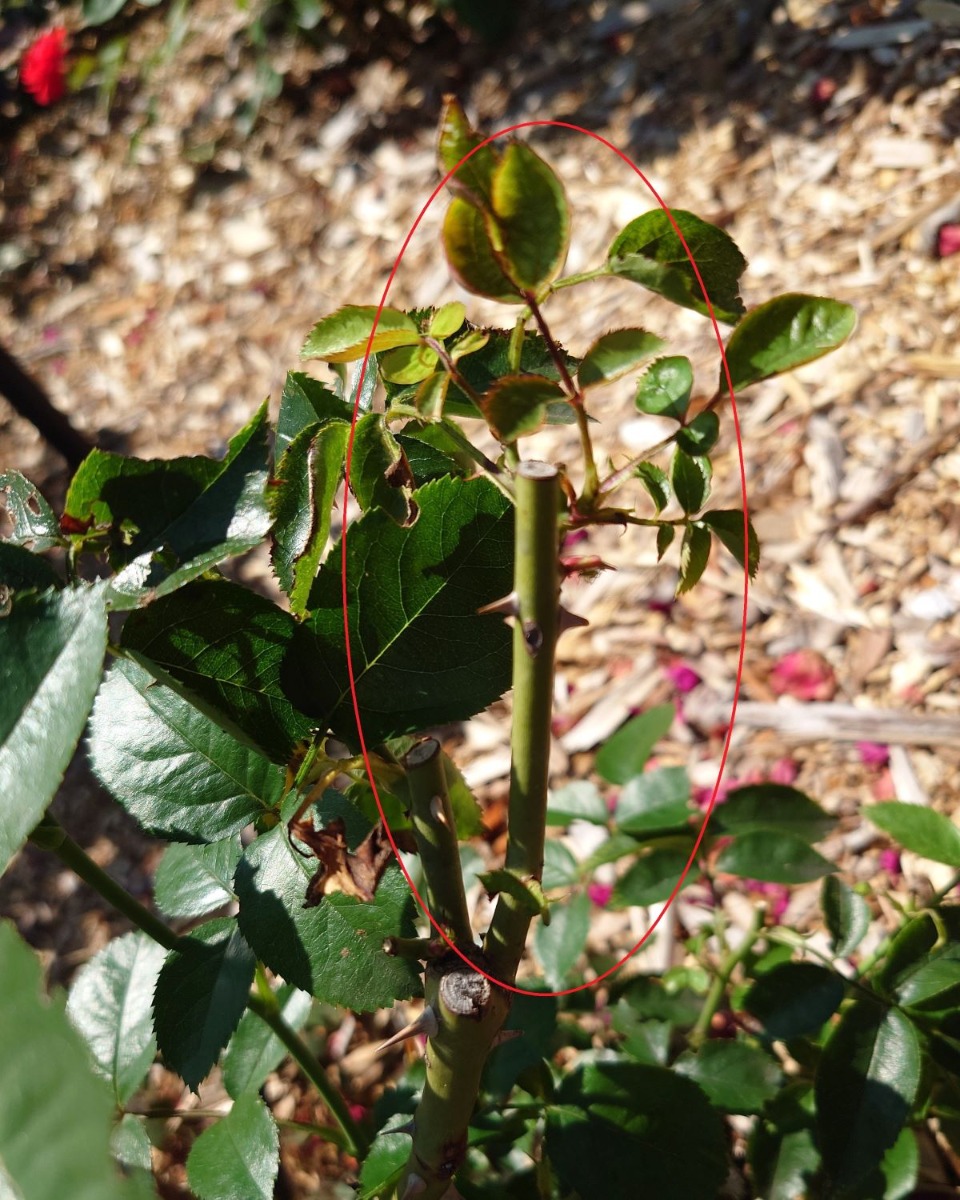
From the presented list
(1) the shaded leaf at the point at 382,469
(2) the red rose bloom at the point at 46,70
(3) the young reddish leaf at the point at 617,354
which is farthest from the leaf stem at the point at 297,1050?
(2) the red rose bloom at the point at 46,70

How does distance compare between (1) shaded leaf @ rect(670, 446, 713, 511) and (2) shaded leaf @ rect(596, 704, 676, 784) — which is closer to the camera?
(1) shaded leaf @ rect(670, 446, 713, 511)

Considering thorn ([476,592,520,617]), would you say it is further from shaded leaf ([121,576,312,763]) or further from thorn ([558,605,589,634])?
shaded leaf ([121,576,312,763])

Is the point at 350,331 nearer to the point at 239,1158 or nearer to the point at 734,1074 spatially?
the point at 239,1158

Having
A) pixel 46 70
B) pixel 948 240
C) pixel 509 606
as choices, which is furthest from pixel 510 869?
pixel 46 70

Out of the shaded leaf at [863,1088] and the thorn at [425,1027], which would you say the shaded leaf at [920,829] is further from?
the thorn at [425,1027]

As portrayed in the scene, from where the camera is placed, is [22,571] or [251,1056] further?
[251,1056]

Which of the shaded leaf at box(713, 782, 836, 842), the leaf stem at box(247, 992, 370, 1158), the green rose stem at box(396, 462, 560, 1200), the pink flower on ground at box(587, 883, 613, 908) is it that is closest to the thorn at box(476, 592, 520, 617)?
the green rose stem at box(396, 462, 560, 1200)

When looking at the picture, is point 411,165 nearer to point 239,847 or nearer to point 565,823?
point 565,823
